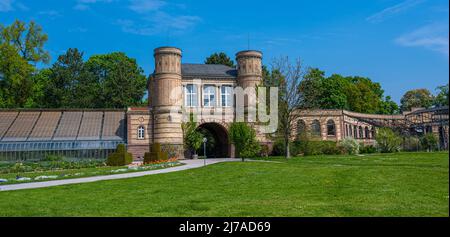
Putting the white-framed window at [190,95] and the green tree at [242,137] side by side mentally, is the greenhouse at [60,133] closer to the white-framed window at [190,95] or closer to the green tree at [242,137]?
the white-framed window at [190,95]

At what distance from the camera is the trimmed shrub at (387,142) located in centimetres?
4503

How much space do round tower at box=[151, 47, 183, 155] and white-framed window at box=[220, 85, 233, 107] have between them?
17.3 ft

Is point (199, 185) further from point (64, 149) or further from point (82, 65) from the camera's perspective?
point (82, 65)

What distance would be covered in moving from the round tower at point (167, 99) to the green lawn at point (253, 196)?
23200 millimetres

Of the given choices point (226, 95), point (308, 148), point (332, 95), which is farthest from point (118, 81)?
point (332, 95)

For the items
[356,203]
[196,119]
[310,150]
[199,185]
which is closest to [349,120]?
[310,150]

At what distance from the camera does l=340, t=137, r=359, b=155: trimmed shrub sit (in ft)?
143

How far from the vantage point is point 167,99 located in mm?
42281

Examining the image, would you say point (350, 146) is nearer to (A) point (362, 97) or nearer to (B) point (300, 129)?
(B) point (300, 129)

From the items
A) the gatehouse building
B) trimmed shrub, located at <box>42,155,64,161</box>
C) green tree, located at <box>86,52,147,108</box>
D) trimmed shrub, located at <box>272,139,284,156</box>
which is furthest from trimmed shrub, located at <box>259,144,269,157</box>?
green tree, located at <box>86,52,147,108</box>

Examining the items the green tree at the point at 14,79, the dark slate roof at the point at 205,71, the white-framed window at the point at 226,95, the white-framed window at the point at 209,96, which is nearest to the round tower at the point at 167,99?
the dark slate roof at the point at 205,71

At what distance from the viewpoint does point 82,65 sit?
61.4 meters

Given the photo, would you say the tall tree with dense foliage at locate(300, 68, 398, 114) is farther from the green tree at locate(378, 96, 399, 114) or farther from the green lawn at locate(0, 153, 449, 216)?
the green lawn at locate(0, 153, 449, 216)
